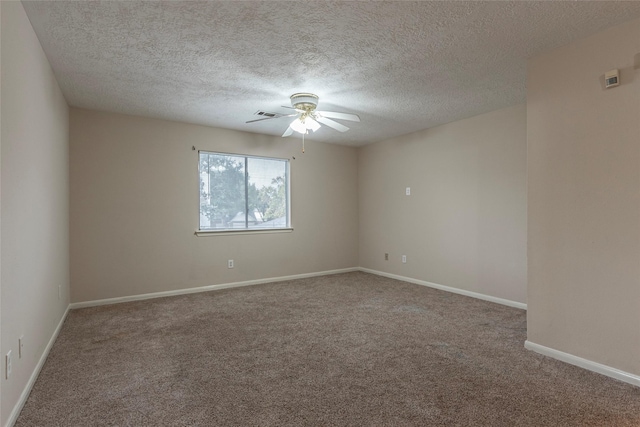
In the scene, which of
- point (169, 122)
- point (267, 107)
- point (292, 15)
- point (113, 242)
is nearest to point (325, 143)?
point (267, 107)

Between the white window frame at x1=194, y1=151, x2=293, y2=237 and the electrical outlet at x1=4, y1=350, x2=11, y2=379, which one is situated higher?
the white window frame at x1=194, y1=151, x2=293, y2=237

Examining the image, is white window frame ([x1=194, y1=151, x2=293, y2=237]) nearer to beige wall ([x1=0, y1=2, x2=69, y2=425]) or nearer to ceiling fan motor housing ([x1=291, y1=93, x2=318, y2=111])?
beige wall ([x1=0, y1=2, x2=69, y2=425])

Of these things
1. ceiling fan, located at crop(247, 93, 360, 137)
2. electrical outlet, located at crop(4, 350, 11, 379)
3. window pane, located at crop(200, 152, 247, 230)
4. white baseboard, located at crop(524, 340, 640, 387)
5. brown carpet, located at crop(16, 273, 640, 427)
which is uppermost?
ceiling fan, located at crop(247, 93, 360, 137)

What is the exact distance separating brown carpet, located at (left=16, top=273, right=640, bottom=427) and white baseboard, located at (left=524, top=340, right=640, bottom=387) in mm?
81

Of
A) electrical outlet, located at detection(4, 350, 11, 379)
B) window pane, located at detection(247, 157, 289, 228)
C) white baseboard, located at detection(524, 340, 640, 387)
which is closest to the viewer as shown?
electrical outlet, located at detection(4, 350, 11, 379)

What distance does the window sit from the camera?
5098mm

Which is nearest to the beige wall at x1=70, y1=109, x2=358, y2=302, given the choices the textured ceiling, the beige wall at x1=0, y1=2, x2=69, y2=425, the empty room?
the empty room

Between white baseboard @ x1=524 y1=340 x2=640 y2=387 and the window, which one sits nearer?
white baseboard @ x1=524 y1=340 x2=640 y2=387

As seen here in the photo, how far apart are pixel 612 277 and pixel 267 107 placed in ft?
11.6

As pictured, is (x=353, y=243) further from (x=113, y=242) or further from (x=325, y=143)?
(x=113, y=242)

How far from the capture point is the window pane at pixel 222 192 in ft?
16.6

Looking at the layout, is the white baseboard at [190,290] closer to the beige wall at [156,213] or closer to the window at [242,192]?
the beige wall at [156,213]

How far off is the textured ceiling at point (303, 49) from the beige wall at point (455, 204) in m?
0.61

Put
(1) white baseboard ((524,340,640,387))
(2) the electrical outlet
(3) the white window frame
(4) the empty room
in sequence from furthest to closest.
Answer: (3) the white window frame, (1) white baseboard ((524,340,640,387)), (4) the empty room, (2) the electrical outlet
